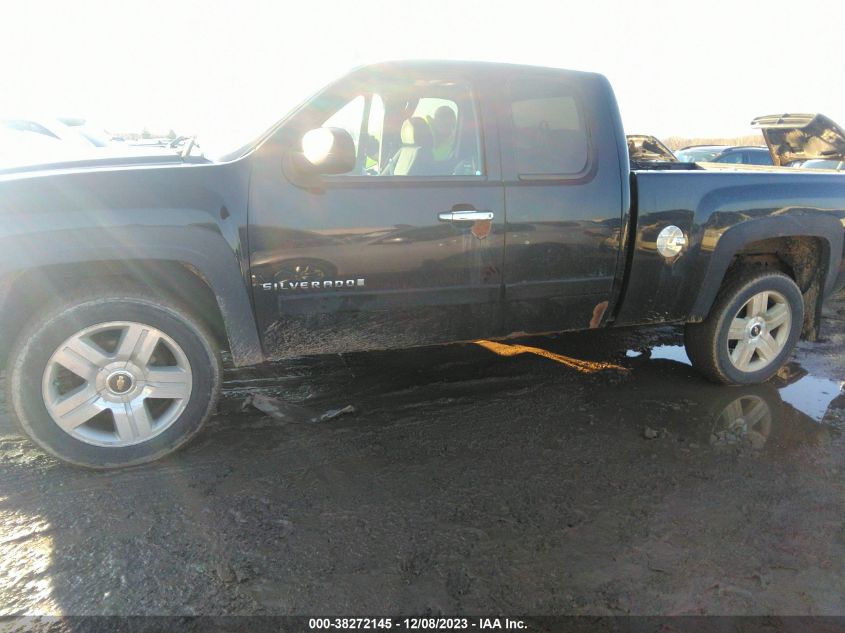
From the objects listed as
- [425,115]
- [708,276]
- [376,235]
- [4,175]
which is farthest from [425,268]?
[4,175]

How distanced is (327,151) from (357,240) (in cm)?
45

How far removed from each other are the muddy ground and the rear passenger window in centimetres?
145

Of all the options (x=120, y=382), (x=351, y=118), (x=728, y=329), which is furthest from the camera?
(x=728, y=329)

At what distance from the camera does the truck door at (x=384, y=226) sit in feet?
8.91

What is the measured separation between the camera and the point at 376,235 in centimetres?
282

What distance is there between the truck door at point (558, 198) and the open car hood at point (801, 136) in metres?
2.82

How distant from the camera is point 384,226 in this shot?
282cm

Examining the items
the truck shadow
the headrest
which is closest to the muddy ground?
the truck shadow

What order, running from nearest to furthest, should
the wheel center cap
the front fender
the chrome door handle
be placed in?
the front fender, the wheel center cap, the chrome door handle

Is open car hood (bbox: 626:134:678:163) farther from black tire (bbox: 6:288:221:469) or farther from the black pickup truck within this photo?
black tire (bbox: 6:288:221:469)

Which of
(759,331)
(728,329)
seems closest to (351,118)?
(728,329)

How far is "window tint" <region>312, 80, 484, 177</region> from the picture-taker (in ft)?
9.79

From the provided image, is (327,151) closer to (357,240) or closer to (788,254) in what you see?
(357,240)

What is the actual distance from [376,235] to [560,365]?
2.00 metres
